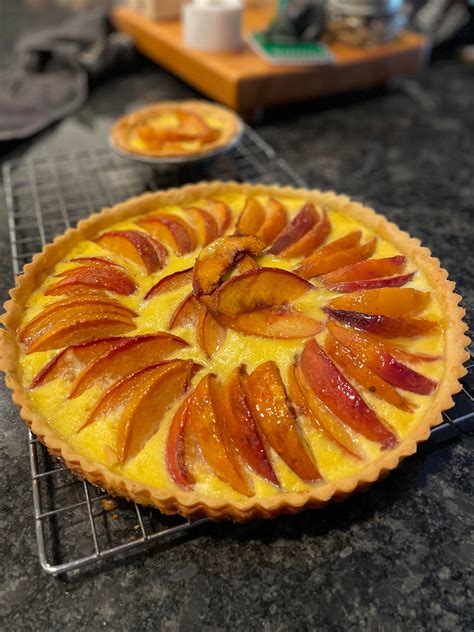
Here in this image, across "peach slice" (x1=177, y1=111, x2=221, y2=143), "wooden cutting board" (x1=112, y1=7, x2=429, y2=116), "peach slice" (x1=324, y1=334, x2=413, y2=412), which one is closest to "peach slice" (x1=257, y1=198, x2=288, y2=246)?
"peach slice" (x1=324, y1=334, x2=413, y2=412)

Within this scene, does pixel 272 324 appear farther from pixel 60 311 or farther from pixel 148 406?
pixel 60 311

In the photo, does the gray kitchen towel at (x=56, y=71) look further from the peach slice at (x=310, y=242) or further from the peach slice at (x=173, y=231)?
the peach slice at (x=310, y=242)

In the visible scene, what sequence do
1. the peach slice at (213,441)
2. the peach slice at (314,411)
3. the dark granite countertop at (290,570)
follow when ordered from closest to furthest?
1. the dark granite countertop at (290,570)
2. the peach slice at (213,441)
3. the peach slice at (314,411)

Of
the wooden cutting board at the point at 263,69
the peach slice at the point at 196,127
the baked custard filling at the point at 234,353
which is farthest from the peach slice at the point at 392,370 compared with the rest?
the wooden cutting board at the point at 263,69

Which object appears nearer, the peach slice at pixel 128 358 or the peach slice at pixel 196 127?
the peach slice at pixel 128 358

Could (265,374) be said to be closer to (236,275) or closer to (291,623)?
(236,275)

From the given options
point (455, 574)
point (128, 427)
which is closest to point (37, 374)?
point (128, 427)

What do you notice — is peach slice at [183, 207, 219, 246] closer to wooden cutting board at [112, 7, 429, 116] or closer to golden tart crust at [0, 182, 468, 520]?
golden tart crust at [0, 182, 468, 520]
